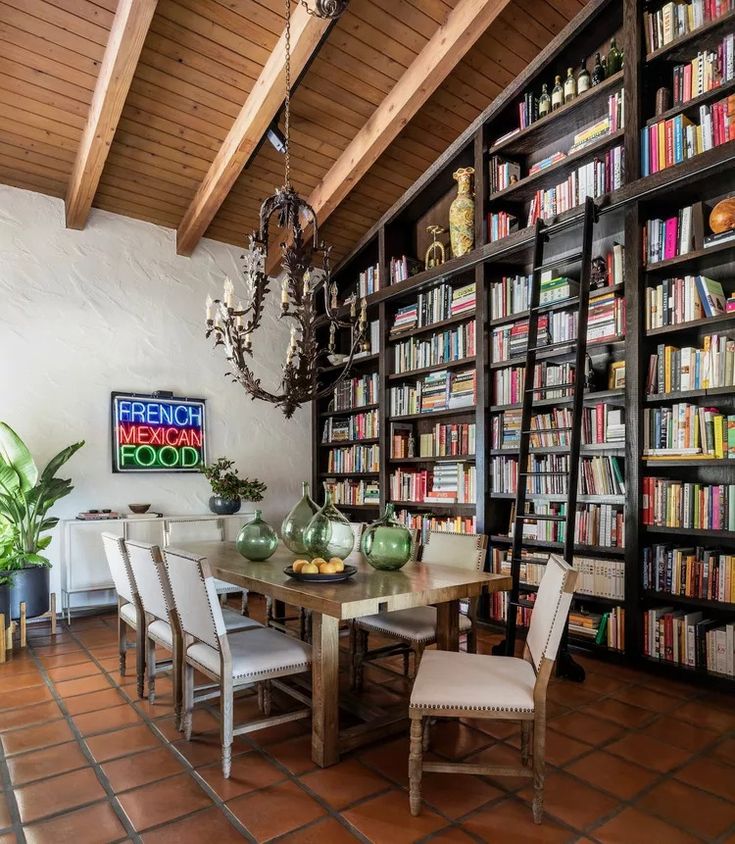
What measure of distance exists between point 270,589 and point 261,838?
81 cm

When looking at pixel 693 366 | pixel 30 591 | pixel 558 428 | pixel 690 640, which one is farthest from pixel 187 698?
pixel 693 366

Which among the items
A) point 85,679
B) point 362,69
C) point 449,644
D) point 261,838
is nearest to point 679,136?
point 362,69

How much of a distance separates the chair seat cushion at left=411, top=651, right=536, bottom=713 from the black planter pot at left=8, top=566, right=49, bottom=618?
2.82 metres

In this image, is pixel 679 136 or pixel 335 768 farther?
pixel 679 136

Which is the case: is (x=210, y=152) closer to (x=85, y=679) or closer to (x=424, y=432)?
(x=424, y=432)

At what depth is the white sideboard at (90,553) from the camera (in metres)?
4.27

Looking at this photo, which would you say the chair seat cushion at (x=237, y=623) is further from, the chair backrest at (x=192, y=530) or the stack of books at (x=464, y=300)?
the stack of books at (x=464, y=300)

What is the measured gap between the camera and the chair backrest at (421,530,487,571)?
3002 millimetres

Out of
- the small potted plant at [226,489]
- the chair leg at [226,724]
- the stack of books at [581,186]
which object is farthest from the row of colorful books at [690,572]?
the small potted plant at [226,489]

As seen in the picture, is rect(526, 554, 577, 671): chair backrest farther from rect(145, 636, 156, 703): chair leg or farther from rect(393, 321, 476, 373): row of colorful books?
rect(393, 321, 476, 373): row of colorful books

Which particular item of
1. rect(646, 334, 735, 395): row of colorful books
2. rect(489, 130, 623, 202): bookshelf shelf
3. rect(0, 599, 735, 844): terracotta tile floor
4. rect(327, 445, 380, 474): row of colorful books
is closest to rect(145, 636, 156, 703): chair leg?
rect(0, 599, 735, 844): terracotta tile floor

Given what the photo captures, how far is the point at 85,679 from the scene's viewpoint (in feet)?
10.3

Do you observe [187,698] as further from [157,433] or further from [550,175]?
[550,175]

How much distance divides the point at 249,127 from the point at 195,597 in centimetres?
322
